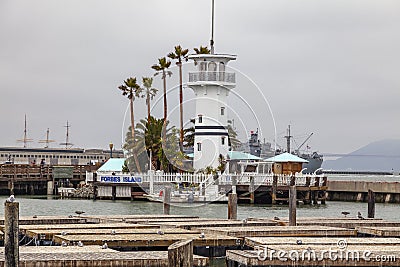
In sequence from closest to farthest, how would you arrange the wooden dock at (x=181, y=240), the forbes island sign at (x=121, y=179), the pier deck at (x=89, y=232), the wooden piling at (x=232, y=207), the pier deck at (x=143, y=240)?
the wooden dock at (x=181, y=240) < the pier deck at (x=143, y=240) < the pier deck at (x=89, y=232) < the wooden piling at (x=232, y=207) < the forbes island sign at (x=121, y=179)

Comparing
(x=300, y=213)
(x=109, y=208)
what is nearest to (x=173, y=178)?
(x=109, y=208)

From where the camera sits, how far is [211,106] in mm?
59969

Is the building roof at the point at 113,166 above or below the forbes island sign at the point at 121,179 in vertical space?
above

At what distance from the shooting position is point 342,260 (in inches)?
712

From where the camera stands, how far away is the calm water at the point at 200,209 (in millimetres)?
46469

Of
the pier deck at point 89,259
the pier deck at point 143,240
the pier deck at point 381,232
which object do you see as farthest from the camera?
the pier deck at point 381,232

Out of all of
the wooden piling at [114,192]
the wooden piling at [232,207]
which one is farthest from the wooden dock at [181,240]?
the wooden piling at [114,192]

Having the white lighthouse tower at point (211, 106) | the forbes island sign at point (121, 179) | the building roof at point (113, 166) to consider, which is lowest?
the forbes island sign at point (121, 179)

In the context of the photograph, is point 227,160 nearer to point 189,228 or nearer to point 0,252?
point 189,228

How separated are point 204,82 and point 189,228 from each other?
33.7 meters

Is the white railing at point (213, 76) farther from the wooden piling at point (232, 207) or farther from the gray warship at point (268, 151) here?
the wooden piling at point (232, 207)

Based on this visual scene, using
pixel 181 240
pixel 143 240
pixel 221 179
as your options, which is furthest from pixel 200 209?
pixel 181 240

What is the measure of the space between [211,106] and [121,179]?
7.92 m

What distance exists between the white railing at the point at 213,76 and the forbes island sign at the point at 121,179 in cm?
751
